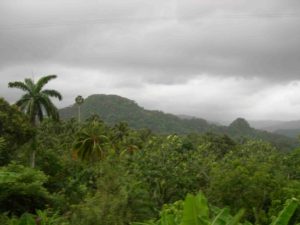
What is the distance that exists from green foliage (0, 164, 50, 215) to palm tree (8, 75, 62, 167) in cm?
1326

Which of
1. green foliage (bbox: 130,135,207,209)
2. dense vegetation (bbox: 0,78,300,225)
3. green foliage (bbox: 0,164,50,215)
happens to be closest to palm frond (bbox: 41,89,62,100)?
dense vegetation (bbox: 0,78,300,225)

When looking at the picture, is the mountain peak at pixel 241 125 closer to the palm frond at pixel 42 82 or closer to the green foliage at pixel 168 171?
the palm frond at pixel 42 82

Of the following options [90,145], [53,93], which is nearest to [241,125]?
[90,145]

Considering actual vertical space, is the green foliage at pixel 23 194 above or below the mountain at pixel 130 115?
below

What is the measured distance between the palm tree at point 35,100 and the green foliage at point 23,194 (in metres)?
13.3

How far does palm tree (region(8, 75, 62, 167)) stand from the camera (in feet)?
117

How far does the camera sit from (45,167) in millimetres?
33625

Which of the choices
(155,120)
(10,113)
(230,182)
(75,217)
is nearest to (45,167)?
(10,113)

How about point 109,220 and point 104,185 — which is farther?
point 104,185

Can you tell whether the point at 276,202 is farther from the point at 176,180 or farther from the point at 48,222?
the point at 48,222

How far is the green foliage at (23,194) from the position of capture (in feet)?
68.7

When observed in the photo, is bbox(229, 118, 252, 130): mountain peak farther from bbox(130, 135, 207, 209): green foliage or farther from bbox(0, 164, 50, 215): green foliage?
bbox(0, 164, 50, 215): green foliage

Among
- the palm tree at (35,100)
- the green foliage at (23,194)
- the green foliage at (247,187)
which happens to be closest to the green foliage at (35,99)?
the palm tree at (35,100)

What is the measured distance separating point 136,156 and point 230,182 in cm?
742
